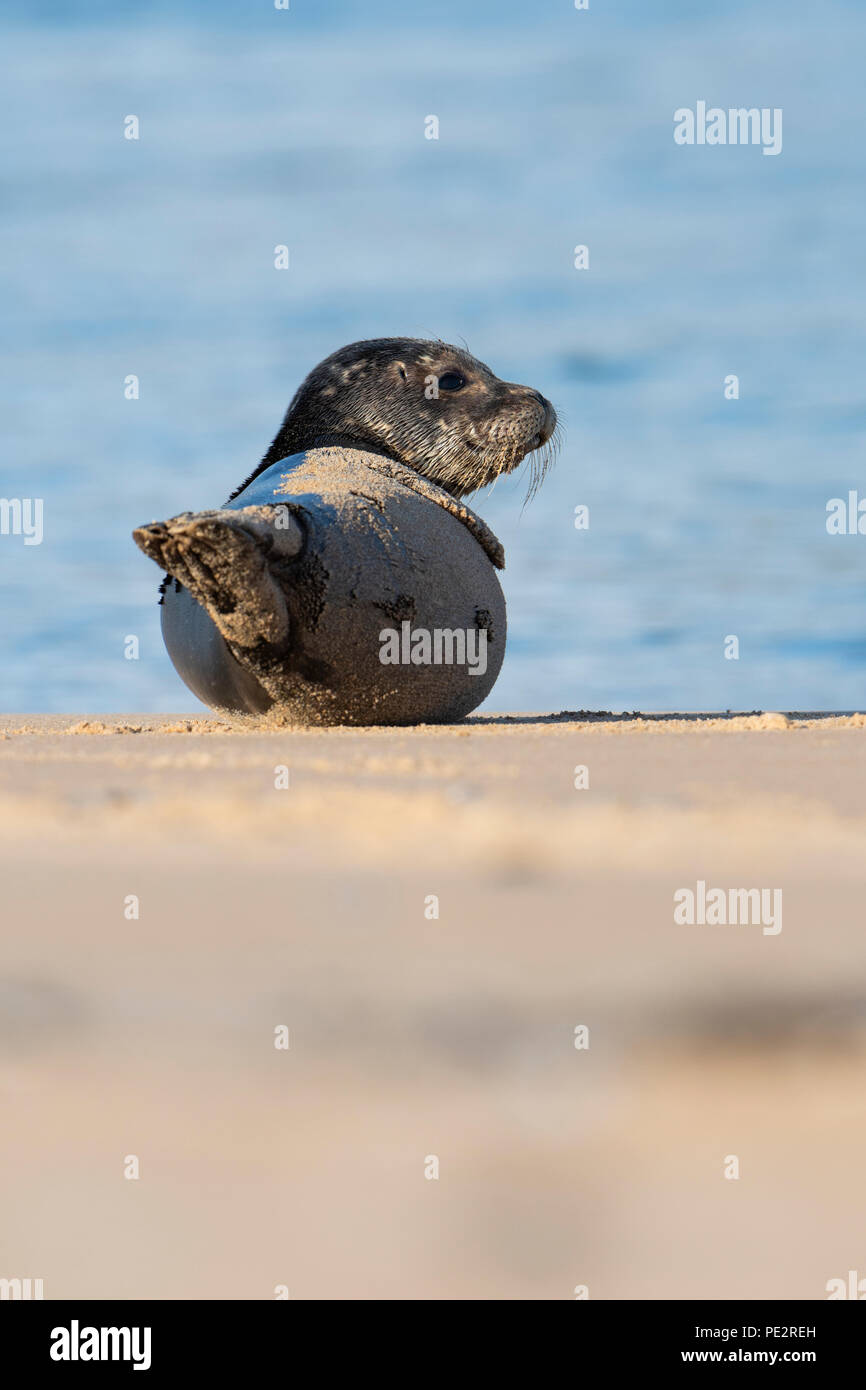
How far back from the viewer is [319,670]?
21.3 feet

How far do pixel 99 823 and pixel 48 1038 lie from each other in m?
1.32

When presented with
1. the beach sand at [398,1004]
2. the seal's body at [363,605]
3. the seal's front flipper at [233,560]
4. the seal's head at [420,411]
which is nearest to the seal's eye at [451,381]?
the seal's head at [420,411]

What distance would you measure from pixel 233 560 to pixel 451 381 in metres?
2.37

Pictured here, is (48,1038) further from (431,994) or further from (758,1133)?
(758,1133)


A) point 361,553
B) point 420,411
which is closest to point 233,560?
point 361,553

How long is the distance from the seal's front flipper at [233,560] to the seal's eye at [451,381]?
1.76 metres

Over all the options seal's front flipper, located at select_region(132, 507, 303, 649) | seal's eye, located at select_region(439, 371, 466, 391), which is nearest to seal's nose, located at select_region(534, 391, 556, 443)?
seal's eye, located at select_region(439, 371, 466, 391)

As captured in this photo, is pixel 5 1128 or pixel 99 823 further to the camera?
pixel 99 823

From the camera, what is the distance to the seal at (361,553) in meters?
6.02

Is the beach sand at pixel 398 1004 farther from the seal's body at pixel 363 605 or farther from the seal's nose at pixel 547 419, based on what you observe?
the seal's nose at pixel 547 419

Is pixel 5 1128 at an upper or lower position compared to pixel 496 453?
lower

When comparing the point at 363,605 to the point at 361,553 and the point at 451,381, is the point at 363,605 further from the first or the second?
the point at 451,381

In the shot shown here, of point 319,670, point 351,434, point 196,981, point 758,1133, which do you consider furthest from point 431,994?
point 351,434

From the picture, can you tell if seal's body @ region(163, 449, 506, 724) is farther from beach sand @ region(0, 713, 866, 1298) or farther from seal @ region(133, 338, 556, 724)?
beach sand @ region(0, 713, 866, 1298)
